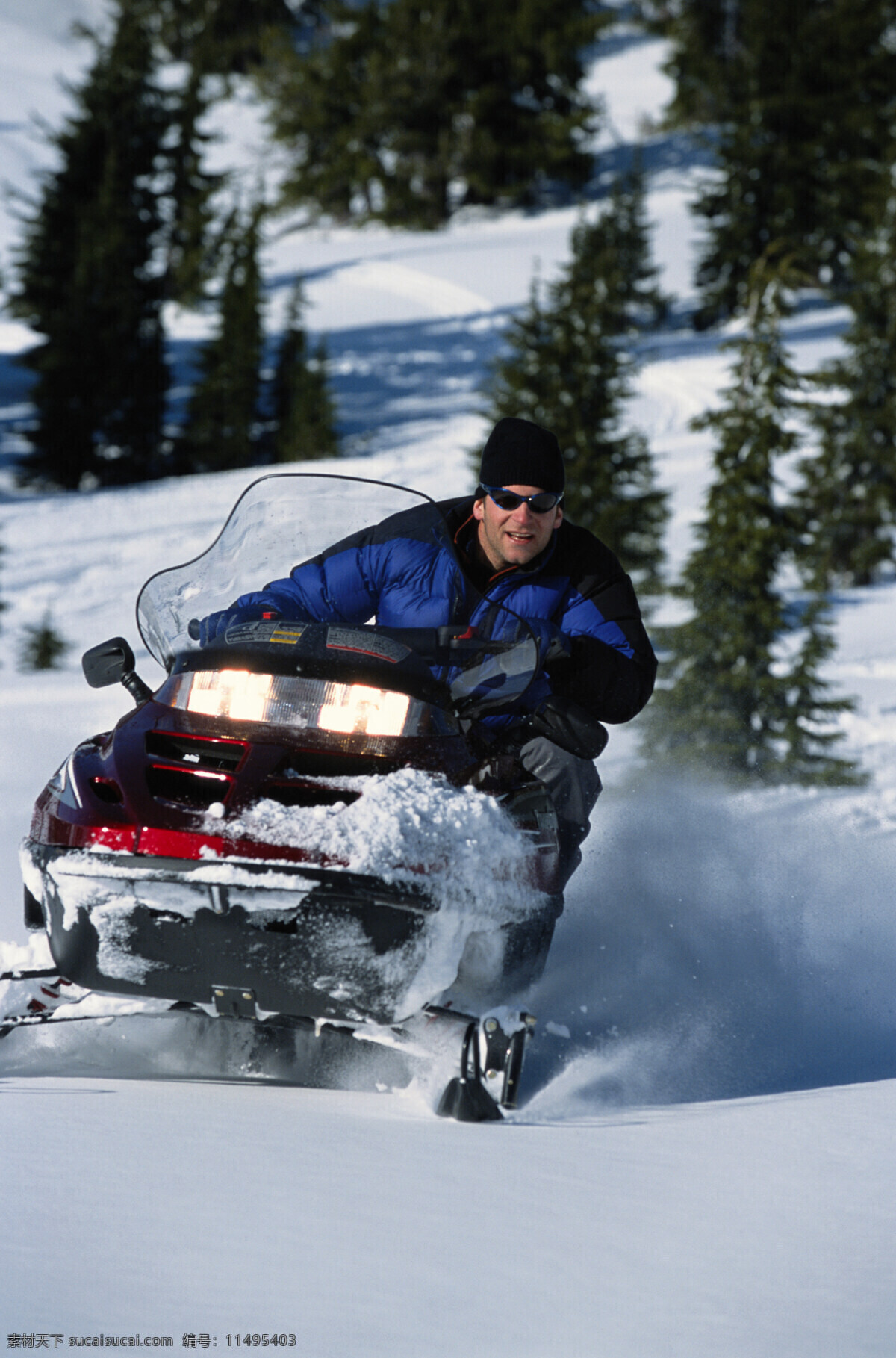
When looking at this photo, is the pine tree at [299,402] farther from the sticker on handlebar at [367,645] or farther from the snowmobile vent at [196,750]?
the snowmobile vent at [196,750]

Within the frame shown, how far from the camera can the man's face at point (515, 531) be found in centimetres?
416

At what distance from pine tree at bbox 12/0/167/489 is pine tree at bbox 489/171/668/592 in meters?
17.8

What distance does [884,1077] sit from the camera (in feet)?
13.7

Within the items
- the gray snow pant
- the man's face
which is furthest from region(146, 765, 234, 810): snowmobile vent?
the man's face

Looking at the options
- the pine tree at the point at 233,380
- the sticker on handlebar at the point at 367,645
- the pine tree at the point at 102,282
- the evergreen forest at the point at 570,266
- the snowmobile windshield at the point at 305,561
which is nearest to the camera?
the sticker on handlebar at the point at 367,645

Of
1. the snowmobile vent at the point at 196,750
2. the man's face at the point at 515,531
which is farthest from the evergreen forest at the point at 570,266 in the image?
the snowmobile vent at the point at 196,750

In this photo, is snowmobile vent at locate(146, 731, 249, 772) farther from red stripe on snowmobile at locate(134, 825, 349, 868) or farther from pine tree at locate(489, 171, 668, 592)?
pine tree at locate(489, 171, 668, 592)

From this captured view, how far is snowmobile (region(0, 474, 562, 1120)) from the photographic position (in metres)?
3.14

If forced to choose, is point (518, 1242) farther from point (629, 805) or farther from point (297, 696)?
point (629, 805)

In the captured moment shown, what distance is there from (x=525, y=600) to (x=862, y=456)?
2030 cm

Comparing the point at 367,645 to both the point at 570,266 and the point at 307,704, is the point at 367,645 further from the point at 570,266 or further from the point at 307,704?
the point at 570,266

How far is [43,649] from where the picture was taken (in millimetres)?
16656

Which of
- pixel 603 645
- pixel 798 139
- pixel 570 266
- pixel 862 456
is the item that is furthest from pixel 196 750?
pixel 798 139

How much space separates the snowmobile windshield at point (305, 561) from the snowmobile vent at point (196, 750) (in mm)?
423
